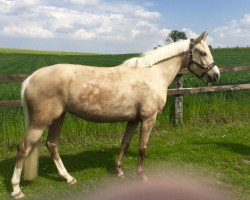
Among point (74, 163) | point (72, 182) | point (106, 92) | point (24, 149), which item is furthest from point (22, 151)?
point (74, 163)

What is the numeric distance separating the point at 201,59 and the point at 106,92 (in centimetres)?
202

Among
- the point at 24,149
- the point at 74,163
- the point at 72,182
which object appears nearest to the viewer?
the point at 24,149

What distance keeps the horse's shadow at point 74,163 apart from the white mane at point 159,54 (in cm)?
217

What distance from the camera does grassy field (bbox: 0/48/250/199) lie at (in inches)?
259

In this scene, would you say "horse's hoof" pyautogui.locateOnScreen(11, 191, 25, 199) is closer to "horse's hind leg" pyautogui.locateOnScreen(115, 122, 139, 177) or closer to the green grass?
the green grass

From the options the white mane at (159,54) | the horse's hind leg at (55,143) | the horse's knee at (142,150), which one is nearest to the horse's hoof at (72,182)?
the horse's hind leg at (55,143)

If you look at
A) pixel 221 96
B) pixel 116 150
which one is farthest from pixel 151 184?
pixel 221 96

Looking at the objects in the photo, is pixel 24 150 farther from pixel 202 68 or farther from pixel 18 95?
pixel 18 95

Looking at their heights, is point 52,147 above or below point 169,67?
below

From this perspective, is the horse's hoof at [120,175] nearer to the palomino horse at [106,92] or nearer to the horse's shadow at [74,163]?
the palomino horse at [106,92]

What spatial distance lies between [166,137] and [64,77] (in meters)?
4.35

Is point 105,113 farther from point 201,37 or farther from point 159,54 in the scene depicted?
point 201,37

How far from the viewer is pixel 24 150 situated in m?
5.74

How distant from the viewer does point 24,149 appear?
5742mm
